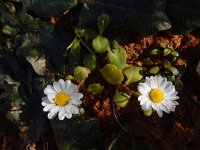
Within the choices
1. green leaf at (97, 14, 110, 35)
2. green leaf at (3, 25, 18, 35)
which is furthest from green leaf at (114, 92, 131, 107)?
green leaf at (3, 25, 18, 35)

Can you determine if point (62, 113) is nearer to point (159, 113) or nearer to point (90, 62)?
point (90, 62)

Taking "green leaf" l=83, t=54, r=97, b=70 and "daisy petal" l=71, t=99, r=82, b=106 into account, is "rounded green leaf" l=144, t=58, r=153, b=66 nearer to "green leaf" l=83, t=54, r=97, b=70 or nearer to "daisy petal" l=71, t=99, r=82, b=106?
"green leaf" l=83, t=54, r=97, b=70

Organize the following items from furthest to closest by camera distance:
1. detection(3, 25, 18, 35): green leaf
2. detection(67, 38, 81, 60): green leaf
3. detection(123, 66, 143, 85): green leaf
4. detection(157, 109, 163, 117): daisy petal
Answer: detection(3, 25, 18, 35): green leaf → detection(67, 38, 81, 60): green leaf → detection(123, 66, 143, 85): green leaf → detection(157, 109, 163, 117): daisy petal

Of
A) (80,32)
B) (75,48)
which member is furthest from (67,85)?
(80,32)

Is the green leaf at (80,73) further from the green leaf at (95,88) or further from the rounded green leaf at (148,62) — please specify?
the rounded green leaf at (148,62)

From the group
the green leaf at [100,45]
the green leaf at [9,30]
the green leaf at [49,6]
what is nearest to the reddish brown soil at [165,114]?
the green leaf at [100,45]

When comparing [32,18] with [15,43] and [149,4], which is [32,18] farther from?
[149,4]

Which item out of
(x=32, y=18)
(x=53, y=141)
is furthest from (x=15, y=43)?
(x=53, y=141)
